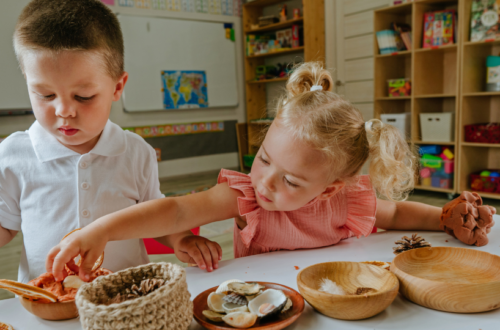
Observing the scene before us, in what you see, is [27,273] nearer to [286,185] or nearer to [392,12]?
[286,185]

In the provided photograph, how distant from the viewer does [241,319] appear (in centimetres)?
56

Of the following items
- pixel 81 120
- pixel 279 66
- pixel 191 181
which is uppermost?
pixel 279 66

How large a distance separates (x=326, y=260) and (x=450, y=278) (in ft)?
0.78

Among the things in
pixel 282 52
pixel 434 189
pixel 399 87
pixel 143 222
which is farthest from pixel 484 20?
pixel 143 222

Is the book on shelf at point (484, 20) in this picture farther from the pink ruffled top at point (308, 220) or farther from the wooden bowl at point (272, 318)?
the wooden bowl at point (272, 318)

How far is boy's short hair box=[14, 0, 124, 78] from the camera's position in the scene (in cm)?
79

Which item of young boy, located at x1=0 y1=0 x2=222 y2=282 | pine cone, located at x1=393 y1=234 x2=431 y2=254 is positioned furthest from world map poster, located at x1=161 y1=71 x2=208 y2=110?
pine cone, located at x1=393 y1=234 x2=431 y2=254

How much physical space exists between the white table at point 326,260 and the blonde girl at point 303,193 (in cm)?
4

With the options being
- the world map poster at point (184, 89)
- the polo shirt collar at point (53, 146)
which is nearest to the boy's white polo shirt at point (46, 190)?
the polo shirt collar at point (53, 146)

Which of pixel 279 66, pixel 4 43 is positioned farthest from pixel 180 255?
pixel 279 66

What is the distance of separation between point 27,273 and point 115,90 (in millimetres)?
497

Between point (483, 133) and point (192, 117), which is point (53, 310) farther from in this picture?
point (192, 117)

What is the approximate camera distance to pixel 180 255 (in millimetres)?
919

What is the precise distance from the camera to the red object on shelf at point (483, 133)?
11.2 feet
